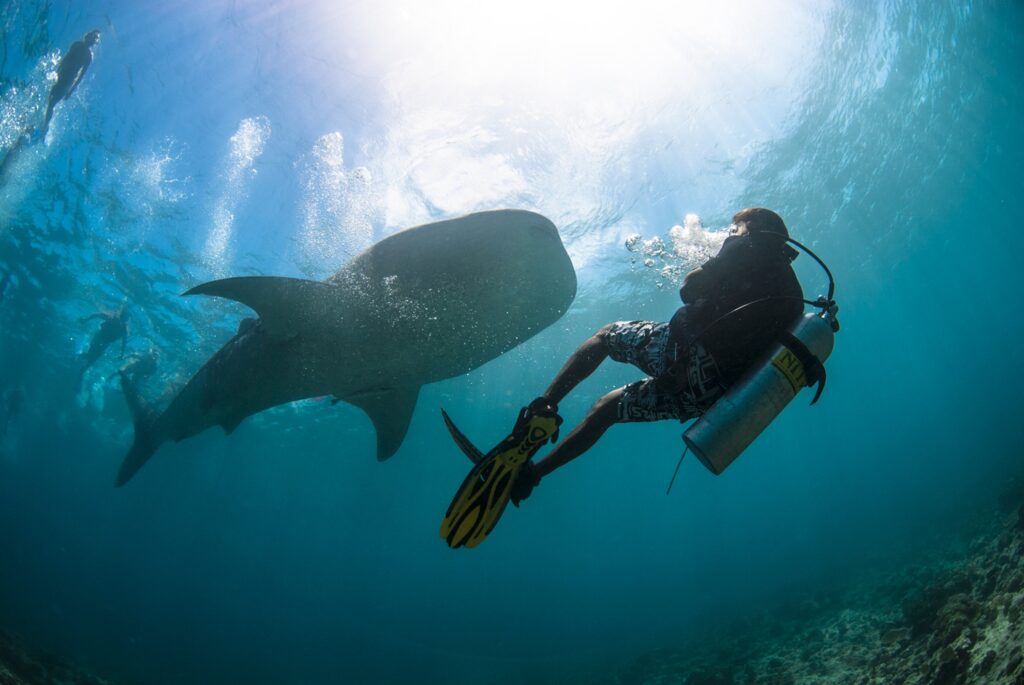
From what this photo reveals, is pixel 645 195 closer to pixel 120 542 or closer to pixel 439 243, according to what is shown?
pixel 439 243

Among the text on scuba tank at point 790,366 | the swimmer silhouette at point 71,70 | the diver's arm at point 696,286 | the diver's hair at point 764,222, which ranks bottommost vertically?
the text on scuba tank at point 790,366

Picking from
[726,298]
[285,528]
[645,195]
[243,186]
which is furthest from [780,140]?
[285,528]

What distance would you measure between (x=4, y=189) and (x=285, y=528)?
56470 mm

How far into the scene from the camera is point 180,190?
1389 cm

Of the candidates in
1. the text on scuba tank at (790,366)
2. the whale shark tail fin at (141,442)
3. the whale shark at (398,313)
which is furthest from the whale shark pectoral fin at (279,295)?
the whale shark tail fin at (141,442)

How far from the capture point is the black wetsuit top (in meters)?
3.20

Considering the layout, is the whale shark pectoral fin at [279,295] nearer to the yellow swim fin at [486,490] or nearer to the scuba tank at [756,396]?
the yellow swim fin at [486,490]

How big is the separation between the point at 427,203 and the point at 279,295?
33.3ft

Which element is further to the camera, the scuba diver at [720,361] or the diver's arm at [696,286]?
the diver's arm at [696,286]

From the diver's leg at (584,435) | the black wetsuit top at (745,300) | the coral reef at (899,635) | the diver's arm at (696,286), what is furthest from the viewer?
the coral reef at (899,635)

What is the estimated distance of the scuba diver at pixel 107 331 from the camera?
19266mm

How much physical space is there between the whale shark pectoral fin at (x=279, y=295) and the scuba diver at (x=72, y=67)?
12.4 m

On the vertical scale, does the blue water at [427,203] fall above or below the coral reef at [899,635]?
above

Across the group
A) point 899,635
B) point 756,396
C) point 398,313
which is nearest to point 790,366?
point 756,396
